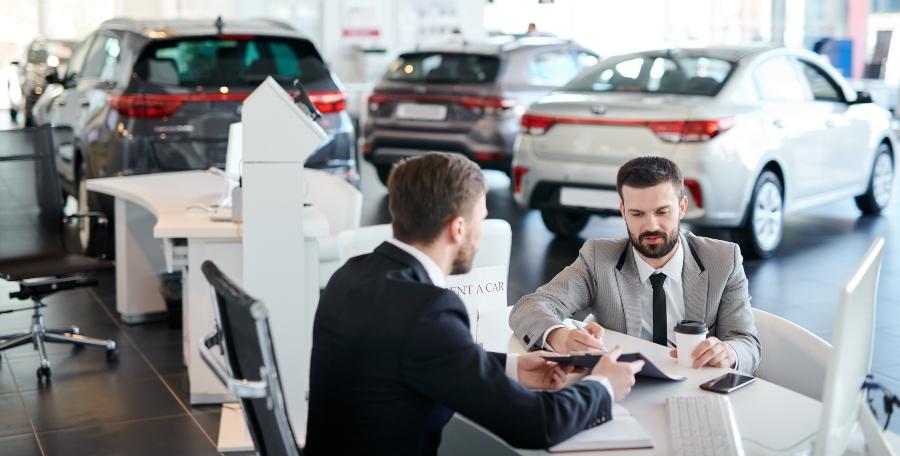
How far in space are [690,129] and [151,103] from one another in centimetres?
325

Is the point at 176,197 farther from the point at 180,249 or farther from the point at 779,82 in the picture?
the point at 779,82

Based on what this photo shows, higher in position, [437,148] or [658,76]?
[658,76]

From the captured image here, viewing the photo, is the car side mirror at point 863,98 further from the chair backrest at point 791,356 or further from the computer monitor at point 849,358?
the computer monitor at point 849,358

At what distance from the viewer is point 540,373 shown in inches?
108

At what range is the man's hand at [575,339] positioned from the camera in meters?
2.99

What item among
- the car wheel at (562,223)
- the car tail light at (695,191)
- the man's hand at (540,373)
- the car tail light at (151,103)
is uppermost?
the car tail light at (151,103)

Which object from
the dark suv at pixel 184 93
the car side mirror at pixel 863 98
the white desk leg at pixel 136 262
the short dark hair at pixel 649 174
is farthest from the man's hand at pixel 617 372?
the car side mirror at pixel 863 98

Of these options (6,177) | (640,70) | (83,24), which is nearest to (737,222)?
(640,70)

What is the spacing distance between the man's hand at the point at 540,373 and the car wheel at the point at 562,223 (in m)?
5.94

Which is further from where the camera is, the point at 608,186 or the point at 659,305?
the point at 608,186

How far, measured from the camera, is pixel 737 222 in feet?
25.2

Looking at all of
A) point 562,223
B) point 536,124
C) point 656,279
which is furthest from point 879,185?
point 656,279

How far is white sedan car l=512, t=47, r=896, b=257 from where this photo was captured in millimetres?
7426

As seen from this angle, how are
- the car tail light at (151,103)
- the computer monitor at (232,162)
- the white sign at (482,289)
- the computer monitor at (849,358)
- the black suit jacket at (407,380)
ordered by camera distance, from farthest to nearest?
the car tail light at (151,103) < the computer monitor at (232,162) < the white sign at (482,289) < the black suit jacket at (407,380) < the computer monitor at (849,358)
